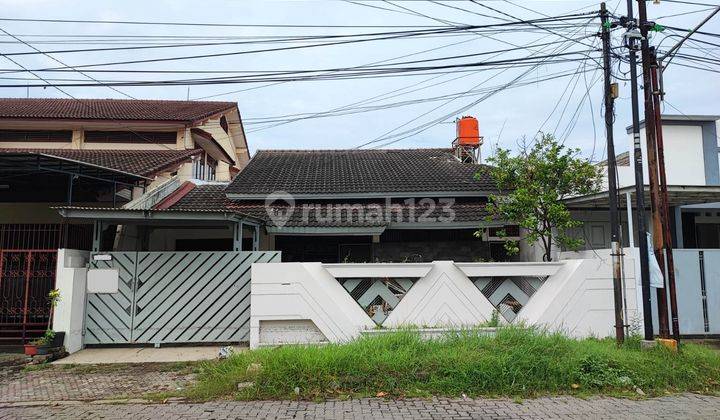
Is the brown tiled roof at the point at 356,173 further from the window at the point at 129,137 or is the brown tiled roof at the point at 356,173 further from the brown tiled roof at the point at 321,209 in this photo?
the window at the point at 129,137

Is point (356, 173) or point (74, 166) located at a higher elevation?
point (356, 173)

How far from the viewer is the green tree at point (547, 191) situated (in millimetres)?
8977

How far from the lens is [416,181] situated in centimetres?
1202

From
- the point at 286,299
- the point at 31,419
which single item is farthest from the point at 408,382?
the point at 31,419

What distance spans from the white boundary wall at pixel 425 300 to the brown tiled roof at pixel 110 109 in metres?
9.89

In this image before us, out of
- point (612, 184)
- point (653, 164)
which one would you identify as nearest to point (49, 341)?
point (612, 184)

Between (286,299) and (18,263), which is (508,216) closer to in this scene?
(286,299)

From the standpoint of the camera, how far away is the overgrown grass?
5824 millimetres

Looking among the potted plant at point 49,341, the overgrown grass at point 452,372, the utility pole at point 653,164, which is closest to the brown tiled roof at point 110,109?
the potted plant at point 49,341

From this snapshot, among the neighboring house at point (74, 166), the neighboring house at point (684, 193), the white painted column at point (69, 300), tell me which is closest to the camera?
the white painted column at point (69, 300)

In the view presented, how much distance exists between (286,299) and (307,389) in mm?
1937

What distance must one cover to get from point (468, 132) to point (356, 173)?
5432 mm

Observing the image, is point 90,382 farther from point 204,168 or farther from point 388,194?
point 204,168

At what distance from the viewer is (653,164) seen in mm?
7238
